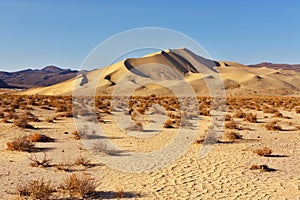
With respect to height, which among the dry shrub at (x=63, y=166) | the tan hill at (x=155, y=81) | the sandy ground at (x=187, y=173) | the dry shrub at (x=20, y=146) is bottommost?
the sandy ground at (x=187, y=173)

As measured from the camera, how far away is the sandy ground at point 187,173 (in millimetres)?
6961

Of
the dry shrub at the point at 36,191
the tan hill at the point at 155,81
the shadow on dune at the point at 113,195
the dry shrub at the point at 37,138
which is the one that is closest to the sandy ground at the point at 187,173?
the shadow on dune at the point at 113,195

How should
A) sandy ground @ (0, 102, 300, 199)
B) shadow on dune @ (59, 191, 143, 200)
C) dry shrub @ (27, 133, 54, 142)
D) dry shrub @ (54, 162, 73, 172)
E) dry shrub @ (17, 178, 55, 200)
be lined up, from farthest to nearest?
dry shrub @ (27, 133, 54, 142)
dry shrub @ (54, 162, 73, 172)
sandy ground @ (0, 102, 300, 199)
shadow on dune @ (59, 191, 143, 200)
dry shrub @ (17, 178, 55, 200)

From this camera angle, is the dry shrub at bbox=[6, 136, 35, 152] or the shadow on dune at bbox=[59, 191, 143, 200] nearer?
the shadow on dune at bbox=[59, 191, 143, 200]

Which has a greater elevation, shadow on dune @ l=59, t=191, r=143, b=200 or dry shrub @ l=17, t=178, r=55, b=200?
dry shrub @ l=17, t=178, r=55, b=200

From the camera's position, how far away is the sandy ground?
22.8 ft

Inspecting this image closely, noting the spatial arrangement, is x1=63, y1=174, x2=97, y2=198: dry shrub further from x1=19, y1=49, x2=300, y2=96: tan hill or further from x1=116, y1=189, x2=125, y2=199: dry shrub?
x1=19, y1=49, x2=300, y2=96: tan hill

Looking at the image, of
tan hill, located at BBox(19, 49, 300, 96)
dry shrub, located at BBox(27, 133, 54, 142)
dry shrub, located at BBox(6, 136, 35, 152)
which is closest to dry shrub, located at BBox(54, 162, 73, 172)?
dry shrub, located at BBox(6, 136, 35, 152)

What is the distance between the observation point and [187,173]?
8523 millimetres

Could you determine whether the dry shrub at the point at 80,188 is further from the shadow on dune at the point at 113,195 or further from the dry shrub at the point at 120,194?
the dry shrub at the point at 120,194

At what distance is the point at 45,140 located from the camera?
39.8 feet

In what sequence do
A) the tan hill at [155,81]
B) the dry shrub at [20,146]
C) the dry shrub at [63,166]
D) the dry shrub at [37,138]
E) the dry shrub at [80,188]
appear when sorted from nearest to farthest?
1. the dry shrub at [80,188]
2. the dry shrub at [63,166]
3. the dry shrub at [20,146]
4. the dry shrub at [37,138]
5. the tan hill at [155,81]

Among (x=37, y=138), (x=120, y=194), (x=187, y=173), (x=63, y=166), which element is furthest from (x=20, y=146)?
(x=187, y=173)

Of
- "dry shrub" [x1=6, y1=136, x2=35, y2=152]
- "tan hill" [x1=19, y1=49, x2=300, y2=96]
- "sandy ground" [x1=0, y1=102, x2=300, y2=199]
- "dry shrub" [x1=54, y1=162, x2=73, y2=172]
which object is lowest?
"sandy ground" [x1=0, y1=102, x2=300, y2=199]
